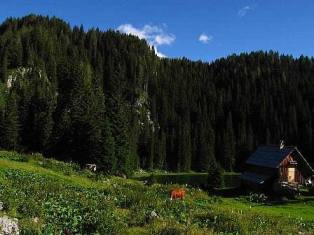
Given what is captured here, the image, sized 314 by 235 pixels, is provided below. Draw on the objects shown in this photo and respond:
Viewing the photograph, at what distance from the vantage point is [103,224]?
57.4ft

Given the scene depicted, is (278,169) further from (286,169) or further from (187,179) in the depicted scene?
(187,179)

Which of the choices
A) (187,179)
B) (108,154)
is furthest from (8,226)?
(187,179)

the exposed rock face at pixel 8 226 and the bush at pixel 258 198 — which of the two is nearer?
the exposed rock face at pixel 8 226

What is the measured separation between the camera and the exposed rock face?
51.7 feet

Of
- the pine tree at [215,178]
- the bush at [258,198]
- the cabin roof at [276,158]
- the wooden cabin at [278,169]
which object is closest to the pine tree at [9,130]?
the pine tree at [215,178]

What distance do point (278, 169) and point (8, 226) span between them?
205ft

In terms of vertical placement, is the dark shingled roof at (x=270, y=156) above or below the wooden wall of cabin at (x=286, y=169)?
above

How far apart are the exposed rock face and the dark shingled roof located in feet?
200

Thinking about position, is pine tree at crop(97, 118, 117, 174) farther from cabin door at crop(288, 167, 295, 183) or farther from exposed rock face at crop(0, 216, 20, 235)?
exposed rock face at crop(0, 216, 20, 235)

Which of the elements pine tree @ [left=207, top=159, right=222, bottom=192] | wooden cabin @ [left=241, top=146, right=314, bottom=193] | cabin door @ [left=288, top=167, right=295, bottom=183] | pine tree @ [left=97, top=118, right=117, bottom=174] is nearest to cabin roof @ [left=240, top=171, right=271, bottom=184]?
wooden cabin @ [left=241, top=146, right=314, bottom=193]

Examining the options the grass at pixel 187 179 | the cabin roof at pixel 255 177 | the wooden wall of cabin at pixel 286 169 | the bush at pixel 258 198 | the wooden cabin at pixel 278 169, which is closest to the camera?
the bush at pixel 258 198

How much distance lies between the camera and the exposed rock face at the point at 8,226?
15770 mm

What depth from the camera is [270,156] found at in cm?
7906

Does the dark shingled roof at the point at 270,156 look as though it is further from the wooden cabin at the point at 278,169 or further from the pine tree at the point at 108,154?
the pine tree at the point at 108,154
